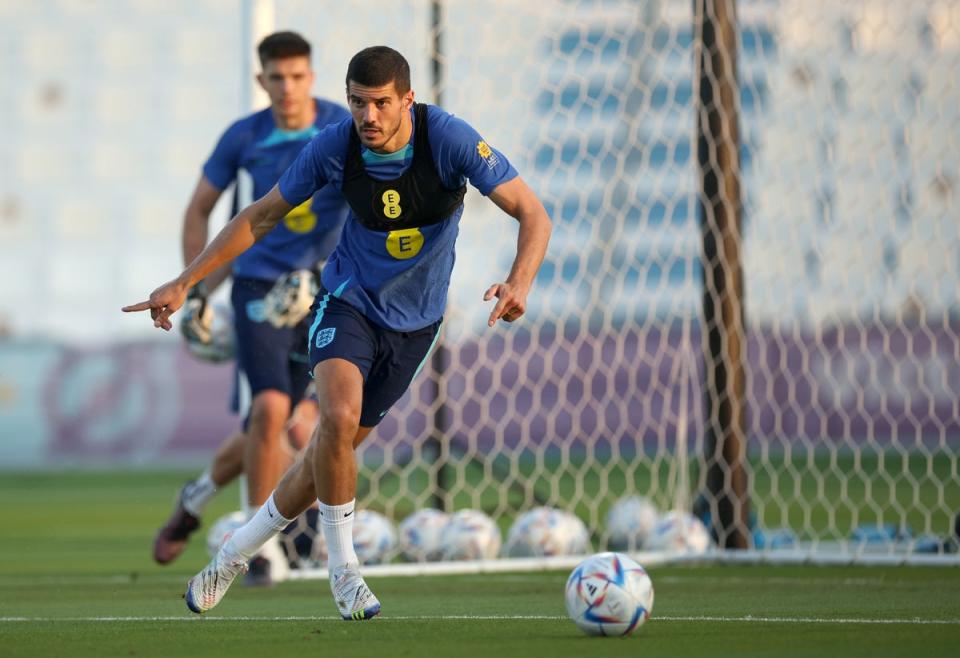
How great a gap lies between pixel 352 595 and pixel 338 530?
24 centimetres

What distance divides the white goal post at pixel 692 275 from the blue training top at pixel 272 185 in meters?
0.71

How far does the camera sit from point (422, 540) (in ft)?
29.1

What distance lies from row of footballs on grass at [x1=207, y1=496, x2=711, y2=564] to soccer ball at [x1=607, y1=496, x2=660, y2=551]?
0.88ft

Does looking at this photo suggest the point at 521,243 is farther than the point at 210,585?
No

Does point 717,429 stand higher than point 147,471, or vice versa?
point 717,429

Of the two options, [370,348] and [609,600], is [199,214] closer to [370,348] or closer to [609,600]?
[370,348]

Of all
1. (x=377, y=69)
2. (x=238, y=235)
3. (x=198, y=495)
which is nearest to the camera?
(x=377, y=69)

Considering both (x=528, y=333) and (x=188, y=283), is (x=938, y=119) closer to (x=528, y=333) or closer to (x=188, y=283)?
(x=188, y=283)

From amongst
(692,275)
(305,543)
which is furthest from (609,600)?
(692,275)

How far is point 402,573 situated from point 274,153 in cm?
229

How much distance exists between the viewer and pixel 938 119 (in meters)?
10.3

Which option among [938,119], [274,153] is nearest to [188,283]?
[274,153]

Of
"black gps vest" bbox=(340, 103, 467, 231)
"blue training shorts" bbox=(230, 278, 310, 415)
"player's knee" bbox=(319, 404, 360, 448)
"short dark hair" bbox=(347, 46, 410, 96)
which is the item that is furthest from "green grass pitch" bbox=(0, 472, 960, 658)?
"short dark hair" bbox=(347, 46, 410, 96)

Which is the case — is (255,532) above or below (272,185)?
below
